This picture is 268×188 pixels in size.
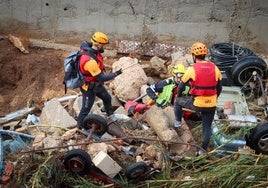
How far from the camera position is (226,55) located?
409 inches

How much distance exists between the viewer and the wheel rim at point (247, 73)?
32.6 feet

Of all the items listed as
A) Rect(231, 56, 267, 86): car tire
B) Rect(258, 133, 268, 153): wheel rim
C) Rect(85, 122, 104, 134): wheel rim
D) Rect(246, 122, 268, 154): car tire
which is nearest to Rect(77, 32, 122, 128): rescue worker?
Rect(85, 122, 104, 134): wheel rim

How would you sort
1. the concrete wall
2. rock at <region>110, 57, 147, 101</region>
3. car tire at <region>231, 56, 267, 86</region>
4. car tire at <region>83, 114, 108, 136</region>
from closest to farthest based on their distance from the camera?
1. car tire at <region>83, 114, 108, 136</region>
2. car tire at <region>231, 56, 267, 86</region>
3. rock at <region>110, 57, 147, 101</region>
4. the concrete wall

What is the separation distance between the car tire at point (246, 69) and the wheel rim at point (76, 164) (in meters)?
4.37

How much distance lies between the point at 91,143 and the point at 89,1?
18.0 ft

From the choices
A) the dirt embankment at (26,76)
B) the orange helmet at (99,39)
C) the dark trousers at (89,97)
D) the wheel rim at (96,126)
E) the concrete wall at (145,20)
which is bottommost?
the dirt embankment at (26,76)

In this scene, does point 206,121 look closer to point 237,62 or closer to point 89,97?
point 89,97

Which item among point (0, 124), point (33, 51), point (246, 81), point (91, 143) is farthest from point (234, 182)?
point (33, 51)

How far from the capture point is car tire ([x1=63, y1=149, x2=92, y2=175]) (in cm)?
711

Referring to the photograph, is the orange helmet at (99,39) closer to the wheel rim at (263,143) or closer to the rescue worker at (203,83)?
the rescue worker at (203,83)

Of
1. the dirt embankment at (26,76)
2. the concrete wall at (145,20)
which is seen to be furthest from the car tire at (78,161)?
Answer: the concrete wall at (145,20)

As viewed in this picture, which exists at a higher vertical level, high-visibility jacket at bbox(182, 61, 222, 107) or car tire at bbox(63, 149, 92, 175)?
high-visibility jacket at bbox(182, 61, 222, 107)

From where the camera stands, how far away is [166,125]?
836 cm

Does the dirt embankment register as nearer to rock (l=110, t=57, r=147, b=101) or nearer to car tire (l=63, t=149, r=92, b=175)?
rock (l=110, t=57, r=147, b=101)
